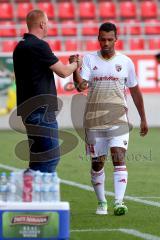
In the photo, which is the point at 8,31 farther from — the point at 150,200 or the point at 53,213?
the point at 53,213

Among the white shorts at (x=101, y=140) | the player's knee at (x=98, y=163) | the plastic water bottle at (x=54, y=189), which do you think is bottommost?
the player's knee at (x=98, y=163)

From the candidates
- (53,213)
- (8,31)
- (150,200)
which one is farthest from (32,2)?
(53,213)

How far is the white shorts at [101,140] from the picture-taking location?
10.9 metres

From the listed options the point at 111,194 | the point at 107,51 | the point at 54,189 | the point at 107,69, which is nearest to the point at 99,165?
the point at 107,69

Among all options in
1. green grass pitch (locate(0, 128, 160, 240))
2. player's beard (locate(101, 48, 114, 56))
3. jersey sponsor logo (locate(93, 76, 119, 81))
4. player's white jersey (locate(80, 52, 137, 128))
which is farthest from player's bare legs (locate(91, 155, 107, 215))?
player's beard (locate(101, 48, 114, 56))

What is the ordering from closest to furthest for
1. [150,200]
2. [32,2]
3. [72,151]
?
[150,200] < [72,151] < [32,2]

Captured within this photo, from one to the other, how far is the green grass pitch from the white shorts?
70 centimetres

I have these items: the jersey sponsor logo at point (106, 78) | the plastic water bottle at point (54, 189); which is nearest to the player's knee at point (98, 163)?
the jersey sponsor logo at point (106, 78)

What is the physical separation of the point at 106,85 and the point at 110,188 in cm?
311

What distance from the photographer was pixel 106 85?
10.8 m

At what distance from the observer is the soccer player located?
10734 mm

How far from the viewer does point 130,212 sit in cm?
1095

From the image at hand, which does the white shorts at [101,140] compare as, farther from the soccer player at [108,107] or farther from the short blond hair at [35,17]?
the short blond hair at [35,17]

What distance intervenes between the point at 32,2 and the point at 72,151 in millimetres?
13688
